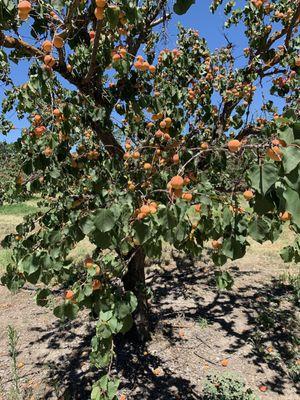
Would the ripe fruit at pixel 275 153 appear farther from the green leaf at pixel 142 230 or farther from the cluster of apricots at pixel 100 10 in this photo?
the cluster of apricots at pixel 100 10

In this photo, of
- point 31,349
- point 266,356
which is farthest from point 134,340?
point 266,356

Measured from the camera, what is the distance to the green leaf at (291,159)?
107 centimetres

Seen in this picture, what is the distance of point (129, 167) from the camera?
3650 mm

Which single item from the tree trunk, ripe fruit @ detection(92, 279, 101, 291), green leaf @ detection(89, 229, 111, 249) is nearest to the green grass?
the tree trunk

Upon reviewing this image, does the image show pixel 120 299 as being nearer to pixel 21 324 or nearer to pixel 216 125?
pixel 216 125

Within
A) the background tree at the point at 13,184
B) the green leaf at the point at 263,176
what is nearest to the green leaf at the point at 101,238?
the green leaf at the point at 263,176

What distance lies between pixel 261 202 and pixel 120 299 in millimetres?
1090

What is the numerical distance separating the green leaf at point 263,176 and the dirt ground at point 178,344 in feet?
9.91

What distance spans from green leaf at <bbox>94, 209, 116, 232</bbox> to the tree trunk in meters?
2.37

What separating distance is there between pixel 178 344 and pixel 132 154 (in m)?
2.59

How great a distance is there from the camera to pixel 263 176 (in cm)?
130

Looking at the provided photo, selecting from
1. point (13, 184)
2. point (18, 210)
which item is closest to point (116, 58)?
point (13, 184)

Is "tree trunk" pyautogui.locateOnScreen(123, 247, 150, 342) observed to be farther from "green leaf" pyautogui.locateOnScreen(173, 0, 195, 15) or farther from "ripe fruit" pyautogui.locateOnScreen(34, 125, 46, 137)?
"green leaf" pyautogui.locateOnScreen(173, 0, 195, 15)

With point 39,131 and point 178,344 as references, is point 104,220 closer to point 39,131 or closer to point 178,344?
point 39,131
